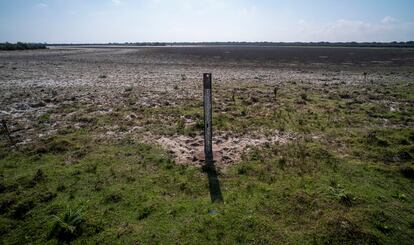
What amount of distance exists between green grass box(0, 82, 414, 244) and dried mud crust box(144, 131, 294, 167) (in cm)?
36

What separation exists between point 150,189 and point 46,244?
2273 millimetres


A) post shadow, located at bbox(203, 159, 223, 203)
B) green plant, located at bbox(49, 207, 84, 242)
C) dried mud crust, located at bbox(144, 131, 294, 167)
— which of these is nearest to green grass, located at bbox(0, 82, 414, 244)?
green plant, located at bbox(49, 207, 84, 242)

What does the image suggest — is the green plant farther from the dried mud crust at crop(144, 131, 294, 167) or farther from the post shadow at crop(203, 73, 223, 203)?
the dried mud crust at crop(144, 131, 294, 167)

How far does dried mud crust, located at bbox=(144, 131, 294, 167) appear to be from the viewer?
25.6 ft

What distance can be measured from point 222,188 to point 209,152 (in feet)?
6.05

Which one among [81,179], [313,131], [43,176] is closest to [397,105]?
[313,131]

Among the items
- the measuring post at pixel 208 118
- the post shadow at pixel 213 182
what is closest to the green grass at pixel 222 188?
the post shadow at pixel 213 182

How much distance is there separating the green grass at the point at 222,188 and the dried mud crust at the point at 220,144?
36 cm

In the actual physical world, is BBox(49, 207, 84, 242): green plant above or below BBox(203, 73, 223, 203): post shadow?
below

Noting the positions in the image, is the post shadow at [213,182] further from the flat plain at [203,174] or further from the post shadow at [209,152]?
the flat plain at [203,174]

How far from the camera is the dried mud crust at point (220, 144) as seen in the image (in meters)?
7.82

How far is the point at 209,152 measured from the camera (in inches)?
313

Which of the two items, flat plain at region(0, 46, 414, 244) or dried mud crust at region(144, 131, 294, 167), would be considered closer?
flat plain at region(0, 46, 414, 244)

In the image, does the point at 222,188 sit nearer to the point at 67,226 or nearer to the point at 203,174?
the point at 203,174
